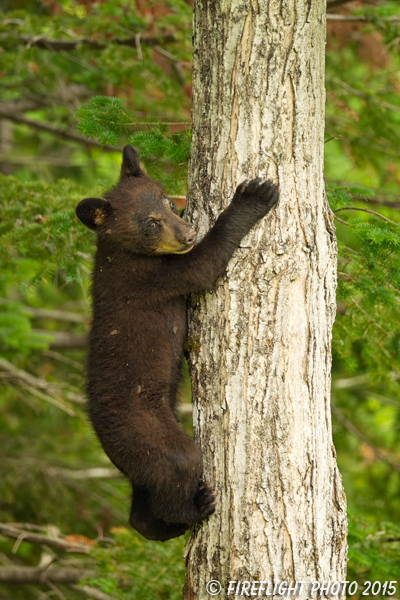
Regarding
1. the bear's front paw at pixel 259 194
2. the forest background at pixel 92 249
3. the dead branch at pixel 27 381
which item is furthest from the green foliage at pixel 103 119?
the dead branch at pixel 27 381

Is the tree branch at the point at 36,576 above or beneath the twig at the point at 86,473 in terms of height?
beneath

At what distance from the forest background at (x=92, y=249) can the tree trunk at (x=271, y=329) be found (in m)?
0.74

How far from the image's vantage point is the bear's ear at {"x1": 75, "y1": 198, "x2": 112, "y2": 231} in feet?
12.0

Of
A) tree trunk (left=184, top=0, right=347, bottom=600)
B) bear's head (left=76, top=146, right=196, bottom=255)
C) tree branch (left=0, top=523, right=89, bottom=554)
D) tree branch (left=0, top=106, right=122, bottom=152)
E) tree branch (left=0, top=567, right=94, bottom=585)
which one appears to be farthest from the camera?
tree branch (left=0, top=106, right=122, bottom=152)

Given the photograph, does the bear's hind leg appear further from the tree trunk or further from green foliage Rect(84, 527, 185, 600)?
green foliage Rect(84, 527, 185, 600)

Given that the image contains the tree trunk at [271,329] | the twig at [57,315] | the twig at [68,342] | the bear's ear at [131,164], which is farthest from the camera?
the twig at [68,342]

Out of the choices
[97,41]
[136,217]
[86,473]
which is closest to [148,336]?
[136,217]

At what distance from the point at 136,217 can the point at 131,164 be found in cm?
53

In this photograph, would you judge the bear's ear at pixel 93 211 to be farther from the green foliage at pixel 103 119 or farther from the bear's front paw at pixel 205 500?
the bear's front paw at pixel 205 500

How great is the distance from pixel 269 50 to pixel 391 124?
380 centimetres

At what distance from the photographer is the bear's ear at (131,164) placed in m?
4.08
